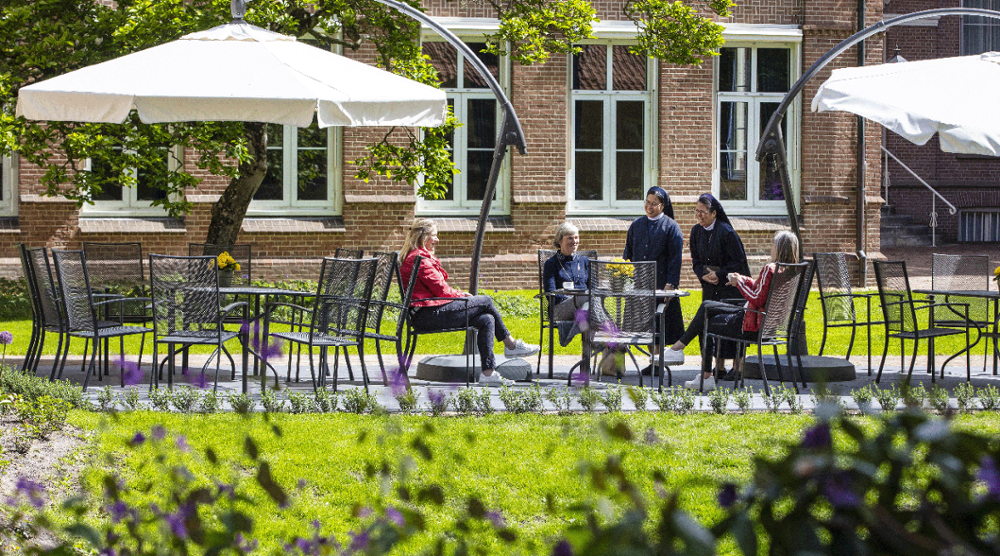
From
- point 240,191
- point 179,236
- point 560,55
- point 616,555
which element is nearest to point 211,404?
point 616,555

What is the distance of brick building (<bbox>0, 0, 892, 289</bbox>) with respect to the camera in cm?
1611

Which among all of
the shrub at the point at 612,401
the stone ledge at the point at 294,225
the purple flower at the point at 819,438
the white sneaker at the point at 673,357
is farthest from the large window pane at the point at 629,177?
the purple flower at the point at 819,438

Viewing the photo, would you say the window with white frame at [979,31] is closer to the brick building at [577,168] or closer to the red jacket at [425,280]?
the brick building at [577,168]

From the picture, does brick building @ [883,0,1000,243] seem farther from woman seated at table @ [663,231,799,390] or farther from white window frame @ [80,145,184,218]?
woman seated at table @ [663,231,799,390]

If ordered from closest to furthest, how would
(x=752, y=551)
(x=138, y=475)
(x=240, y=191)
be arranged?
(x=752, y=551), (x=138, y=475), (x=240, y=191)

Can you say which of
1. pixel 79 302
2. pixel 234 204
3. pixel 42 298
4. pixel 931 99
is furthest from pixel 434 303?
pixel 234 204

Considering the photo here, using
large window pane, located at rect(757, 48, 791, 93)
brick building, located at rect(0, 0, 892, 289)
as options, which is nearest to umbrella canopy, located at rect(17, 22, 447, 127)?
brick building, located at rect(0, 0, 892, 289)

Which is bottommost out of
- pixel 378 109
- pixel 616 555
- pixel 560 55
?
pixel 616 555

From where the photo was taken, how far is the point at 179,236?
16.0m

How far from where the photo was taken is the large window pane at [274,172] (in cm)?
1652

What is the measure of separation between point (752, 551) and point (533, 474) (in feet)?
13.3

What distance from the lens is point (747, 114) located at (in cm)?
1783

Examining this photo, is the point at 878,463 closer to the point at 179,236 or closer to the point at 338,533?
the point at 338,533

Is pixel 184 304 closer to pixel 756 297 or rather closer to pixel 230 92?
pixel 230 92
